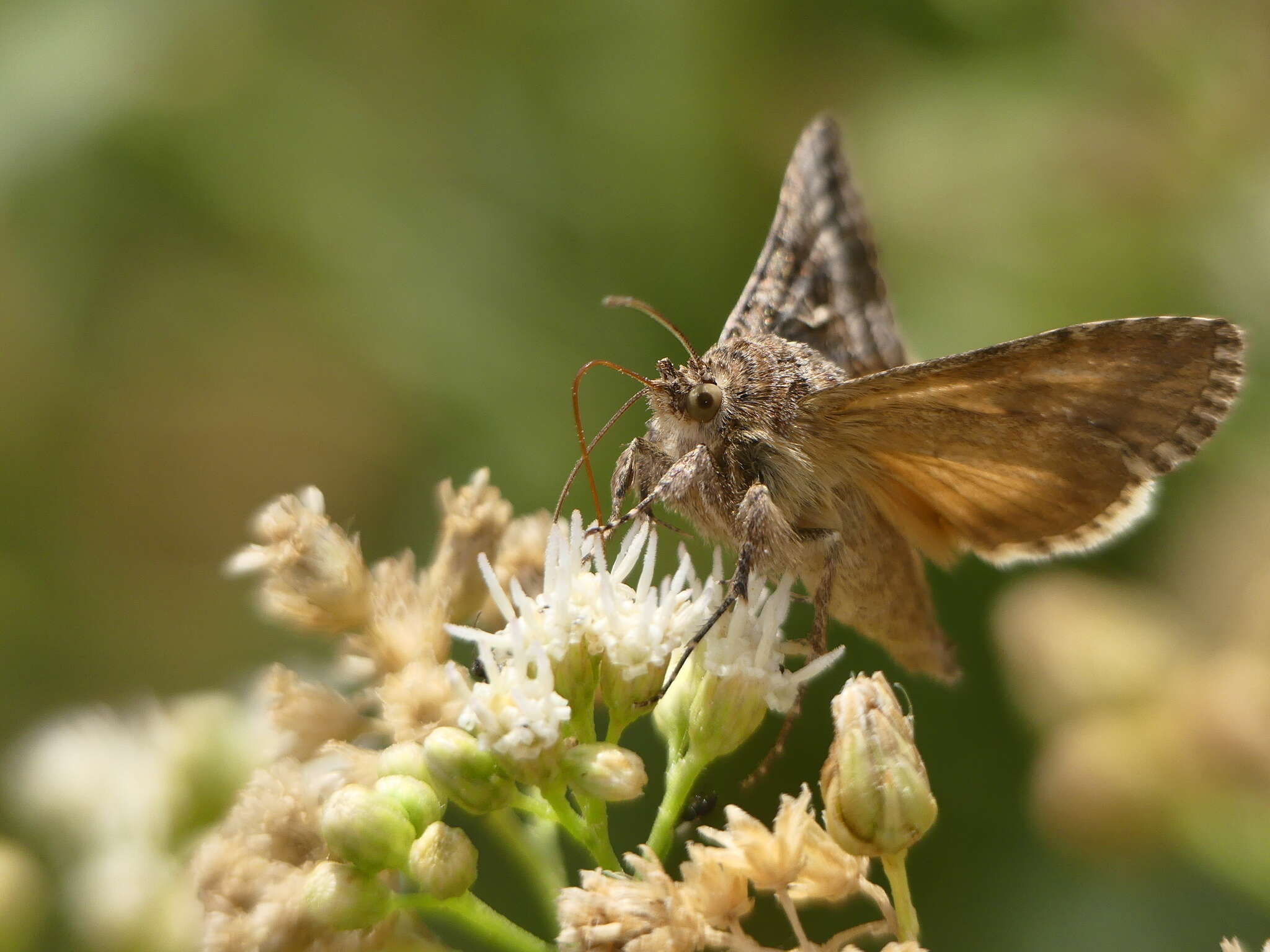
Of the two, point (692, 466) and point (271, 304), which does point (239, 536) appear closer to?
point (271, 304)

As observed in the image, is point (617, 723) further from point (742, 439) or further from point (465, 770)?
point (742, 439)

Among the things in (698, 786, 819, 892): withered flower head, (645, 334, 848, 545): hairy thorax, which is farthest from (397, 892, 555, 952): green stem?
(645, 334, 848, 545): hairy thorax

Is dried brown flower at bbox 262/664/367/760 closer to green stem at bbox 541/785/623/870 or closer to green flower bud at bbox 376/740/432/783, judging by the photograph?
green flower bud at bbox 376/740/432/783

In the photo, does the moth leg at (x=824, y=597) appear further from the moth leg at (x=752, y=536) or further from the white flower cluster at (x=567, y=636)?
the white flower cluster at (x=567, y=636)

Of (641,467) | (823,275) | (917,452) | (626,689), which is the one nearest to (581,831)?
(626,689)

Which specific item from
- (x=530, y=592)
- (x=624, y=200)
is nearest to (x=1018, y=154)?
(x=624, y=200)

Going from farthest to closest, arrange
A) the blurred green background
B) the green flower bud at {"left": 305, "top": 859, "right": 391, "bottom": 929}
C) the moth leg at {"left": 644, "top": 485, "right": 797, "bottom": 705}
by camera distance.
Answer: the blurred green background < the moth leg at {"left": 644, "top": 485, "right": 797, "bottom": 705} < the green flower bud at {"left": 305, "top": 859, "right": 391, "bottom": 929}

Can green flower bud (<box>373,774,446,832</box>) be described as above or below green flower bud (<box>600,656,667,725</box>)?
below

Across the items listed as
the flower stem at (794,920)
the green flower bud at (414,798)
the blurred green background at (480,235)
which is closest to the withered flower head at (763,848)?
the flower stem at (794,920)
